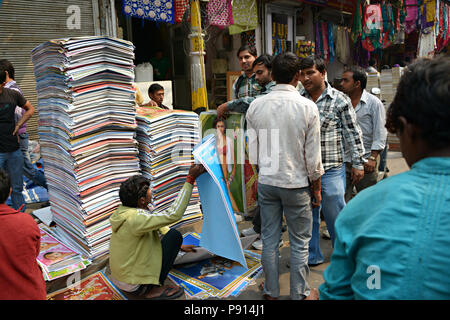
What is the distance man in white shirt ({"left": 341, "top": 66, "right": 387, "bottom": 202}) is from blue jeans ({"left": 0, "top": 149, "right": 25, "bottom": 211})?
3567 millimetres

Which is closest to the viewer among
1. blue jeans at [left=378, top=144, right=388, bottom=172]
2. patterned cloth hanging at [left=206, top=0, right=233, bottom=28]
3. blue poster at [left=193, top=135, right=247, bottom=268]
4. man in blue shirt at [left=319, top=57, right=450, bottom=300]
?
man in blue shirt at [left=319, top=57, right=450, bottom=300]

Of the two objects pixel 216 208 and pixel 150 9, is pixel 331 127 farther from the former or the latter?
pixel 150 9

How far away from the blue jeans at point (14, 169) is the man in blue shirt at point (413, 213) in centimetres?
405

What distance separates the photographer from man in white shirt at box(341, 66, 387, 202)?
350cm

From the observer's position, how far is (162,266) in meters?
2.69

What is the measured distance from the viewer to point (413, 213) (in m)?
0.81

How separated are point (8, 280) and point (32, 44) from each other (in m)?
4.67

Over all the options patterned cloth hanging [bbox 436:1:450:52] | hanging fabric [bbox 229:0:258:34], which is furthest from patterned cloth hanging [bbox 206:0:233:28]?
patterned cloth hanging [bbox 436:1:450:52]

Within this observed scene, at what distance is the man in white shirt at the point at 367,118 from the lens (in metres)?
3.50

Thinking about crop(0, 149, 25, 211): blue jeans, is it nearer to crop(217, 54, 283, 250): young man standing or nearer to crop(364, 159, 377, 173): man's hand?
crop(217, 54, 283, 250): young man standing

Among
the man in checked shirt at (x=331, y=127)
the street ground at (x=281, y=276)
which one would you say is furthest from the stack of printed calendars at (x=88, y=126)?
the man in checked shirt at (x=331, y=127)

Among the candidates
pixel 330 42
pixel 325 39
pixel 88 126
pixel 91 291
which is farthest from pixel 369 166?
pixel 330 42

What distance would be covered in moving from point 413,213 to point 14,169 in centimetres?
425
